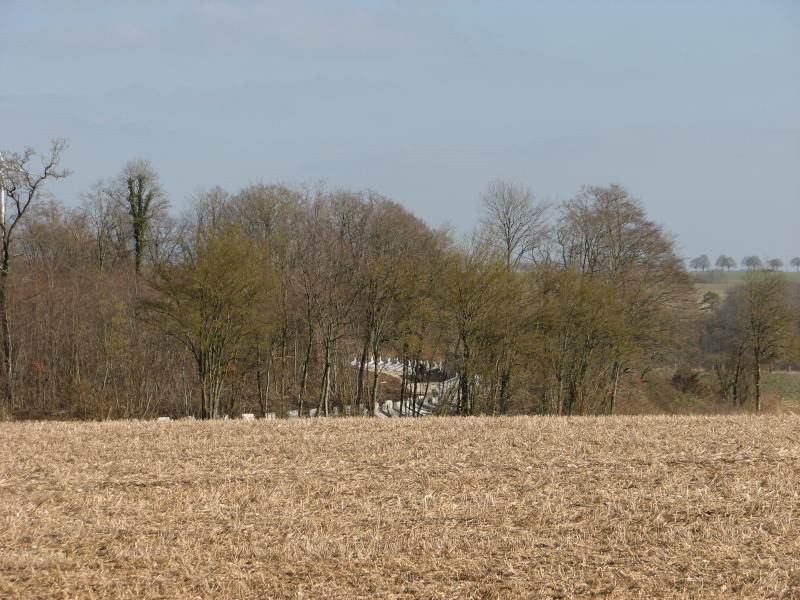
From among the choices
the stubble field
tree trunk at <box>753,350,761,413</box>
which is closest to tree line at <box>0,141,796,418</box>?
tree trunk at <box>753,350,761,413</box>

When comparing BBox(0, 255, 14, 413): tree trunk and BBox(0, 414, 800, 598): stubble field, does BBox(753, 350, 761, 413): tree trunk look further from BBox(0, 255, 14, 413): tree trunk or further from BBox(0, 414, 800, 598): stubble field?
BBox(0, 255, 14, 413): tree trunk

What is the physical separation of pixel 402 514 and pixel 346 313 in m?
29.6

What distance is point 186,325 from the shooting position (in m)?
31.5

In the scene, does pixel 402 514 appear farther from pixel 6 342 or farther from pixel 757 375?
pixel 757 375

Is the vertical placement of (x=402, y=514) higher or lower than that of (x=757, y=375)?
lower

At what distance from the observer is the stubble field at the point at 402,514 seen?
A: 8.46 m

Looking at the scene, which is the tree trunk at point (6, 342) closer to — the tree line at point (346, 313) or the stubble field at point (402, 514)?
the tree line at point (346, 313)

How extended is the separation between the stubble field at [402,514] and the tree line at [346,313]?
57.1 feet

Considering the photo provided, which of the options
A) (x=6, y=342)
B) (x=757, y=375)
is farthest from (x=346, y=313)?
(x=757, y=375)

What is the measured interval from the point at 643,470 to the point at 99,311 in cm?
3416

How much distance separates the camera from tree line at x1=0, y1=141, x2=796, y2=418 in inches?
1345

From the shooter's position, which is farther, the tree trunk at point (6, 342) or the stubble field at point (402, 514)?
the tree trunk at point (6, 342)

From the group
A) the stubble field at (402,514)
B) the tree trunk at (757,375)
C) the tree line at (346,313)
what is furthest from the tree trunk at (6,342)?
the tree trunk at (757,375)

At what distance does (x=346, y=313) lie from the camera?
4044 cm
